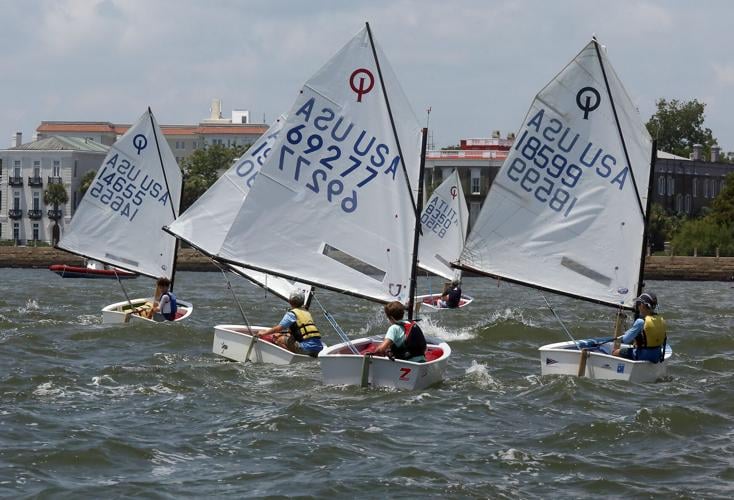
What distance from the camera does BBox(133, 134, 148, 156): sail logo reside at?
36.3 meters

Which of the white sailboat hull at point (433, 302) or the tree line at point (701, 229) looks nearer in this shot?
the white sailboat hull at point (433, 302)

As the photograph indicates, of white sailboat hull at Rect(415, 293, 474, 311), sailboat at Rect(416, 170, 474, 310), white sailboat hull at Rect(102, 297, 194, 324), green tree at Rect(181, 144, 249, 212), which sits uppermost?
green tree at Rect(181, 144, 249, 212)

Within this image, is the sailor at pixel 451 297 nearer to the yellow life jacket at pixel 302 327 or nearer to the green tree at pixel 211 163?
the yellow life jacket at pixel 302 327

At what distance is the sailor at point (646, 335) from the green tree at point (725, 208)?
7725 cm

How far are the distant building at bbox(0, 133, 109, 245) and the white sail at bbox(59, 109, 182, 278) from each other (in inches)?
3602

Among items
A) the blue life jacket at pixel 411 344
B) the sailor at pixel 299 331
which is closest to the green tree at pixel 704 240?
the sailor at pixel 299 331

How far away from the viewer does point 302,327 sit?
23297 millimetres

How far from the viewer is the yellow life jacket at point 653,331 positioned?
21578mm

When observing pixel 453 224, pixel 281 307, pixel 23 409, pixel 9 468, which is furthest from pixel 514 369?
pixel 453 224

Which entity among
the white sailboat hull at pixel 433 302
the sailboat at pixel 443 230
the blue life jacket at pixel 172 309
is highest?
the sailboat at pixel 443 230

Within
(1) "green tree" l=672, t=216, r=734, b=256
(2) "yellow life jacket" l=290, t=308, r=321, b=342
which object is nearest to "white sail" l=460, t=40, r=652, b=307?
(2) "yellow life jacket" l=290, t=308, r=321, b=342

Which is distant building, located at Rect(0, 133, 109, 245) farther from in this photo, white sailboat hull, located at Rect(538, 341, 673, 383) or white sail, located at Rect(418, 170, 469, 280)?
white sailboat hull, located at Rect(538, 341, 673, 383)

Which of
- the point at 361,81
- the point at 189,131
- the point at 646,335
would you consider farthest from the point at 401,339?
the point at 189,131

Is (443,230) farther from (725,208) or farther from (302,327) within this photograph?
(725,208)
